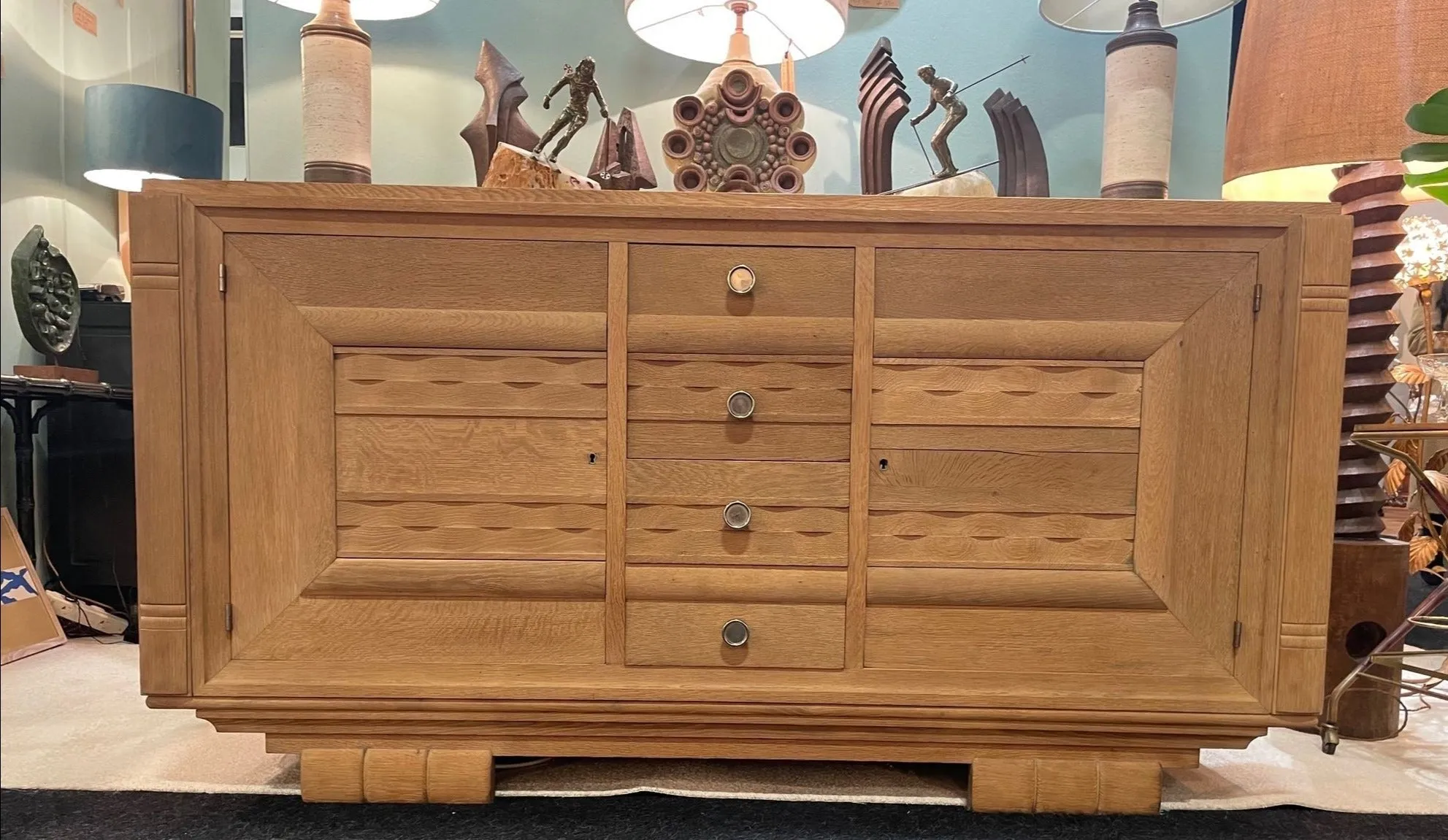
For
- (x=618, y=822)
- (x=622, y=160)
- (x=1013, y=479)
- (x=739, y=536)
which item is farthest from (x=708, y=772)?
(x=622, y=160)

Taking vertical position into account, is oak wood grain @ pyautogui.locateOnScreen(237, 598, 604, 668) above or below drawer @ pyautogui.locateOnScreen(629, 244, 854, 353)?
below

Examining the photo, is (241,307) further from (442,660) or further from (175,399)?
(442,660)

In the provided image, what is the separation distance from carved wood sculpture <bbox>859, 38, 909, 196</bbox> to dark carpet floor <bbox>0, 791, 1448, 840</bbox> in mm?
965

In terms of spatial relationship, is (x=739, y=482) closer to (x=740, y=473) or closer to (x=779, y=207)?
(x=740, y=473)

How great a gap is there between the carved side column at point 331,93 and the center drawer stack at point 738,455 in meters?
0.50

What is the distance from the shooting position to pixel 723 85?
3.83 feet

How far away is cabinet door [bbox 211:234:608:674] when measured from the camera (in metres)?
0.94

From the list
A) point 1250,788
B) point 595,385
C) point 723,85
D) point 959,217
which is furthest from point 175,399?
point 1250,788

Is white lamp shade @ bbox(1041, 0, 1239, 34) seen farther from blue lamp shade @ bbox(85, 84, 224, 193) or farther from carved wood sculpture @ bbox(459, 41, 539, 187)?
blue lamp shade @ bbox(85, 84, 224, 193)

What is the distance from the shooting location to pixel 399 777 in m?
0.99

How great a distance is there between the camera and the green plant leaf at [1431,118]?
93 centimetres

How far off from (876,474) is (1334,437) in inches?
23.2

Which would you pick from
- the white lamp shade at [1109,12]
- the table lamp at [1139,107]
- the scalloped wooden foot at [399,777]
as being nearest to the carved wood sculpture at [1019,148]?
the table lamp at [1139,107]

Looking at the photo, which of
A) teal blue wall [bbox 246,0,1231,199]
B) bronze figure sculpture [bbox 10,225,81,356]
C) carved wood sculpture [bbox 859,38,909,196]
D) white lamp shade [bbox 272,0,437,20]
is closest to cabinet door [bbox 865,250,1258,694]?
carved wood sculpture [bbox 859,38,909,196]
